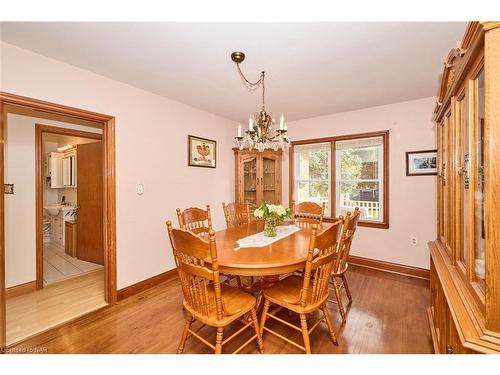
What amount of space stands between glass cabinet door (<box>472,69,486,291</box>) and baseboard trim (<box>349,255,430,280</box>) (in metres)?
2.54

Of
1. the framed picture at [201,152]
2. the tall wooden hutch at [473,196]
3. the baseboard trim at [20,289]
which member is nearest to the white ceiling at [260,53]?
the tall wooden hutch at [473,196]

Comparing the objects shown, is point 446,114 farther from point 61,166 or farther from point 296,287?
point 61,166

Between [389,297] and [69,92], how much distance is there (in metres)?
3.91

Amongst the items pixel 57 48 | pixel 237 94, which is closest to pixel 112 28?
pixel 57 48

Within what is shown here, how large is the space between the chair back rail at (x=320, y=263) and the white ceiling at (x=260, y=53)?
4.74ft

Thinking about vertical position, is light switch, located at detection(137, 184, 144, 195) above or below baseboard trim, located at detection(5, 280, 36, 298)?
above

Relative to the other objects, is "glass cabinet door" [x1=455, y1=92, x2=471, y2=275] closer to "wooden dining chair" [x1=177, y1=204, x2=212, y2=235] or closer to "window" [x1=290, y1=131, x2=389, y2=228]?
"wooden dining chair" [x1=177, y1=204, x2=212, y2=235]

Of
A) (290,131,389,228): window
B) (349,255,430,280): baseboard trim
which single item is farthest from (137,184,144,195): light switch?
(349,255,430,280): baseboard trim

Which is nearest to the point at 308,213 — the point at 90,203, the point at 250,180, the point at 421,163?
the point at 250,180

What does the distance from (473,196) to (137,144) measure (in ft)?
9.67

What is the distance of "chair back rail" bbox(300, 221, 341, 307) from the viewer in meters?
1.44

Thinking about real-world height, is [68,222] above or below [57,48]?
below

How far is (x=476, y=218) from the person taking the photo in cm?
104

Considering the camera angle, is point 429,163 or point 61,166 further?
point 61,166
